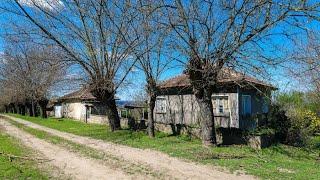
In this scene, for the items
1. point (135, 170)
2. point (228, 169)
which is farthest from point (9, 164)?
point (228, 169)

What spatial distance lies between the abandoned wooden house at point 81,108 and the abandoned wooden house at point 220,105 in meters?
6.24

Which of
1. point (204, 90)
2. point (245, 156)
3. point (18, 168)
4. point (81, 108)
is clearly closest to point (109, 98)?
point (204, 90)

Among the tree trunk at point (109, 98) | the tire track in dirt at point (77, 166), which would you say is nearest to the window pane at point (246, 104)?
the tree trunk at point (109, 98)

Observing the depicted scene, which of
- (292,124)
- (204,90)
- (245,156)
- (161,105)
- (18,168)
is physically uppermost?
(204,90)

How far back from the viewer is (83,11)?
792 inches

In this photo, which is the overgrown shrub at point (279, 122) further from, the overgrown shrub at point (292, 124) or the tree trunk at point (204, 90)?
the tree trunk at point (204, 90)

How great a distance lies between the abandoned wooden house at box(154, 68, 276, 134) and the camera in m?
23.5

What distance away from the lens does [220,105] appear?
25.8m

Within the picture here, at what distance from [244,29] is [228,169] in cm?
555

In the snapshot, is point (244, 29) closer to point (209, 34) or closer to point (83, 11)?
point (209, 34)

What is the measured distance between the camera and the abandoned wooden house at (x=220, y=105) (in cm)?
2348

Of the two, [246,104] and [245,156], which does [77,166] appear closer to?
[245,156]

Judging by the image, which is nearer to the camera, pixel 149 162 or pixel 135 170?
pixel 135 170

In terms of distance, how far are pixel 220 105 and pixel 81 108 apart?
2497cm
